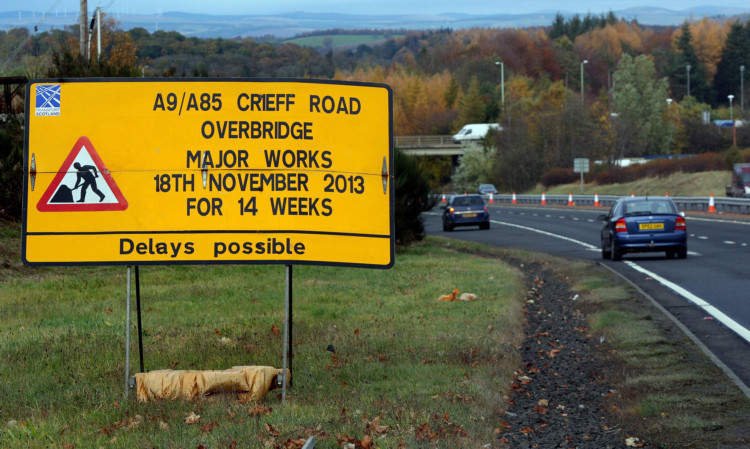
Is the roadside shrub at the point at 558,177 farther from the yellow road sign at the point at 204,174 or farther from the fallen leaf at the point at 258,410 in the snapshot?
the fallen leaf at the point at 258,410

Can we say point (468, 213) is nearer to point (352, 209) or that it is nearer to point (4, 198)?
point (4, 198)

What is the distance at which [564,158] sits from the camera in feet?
316

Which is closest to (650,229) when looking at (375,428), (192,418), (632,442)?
(632,442)

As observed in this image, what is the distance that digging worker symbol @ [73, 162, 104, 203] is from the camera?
28.2 feet

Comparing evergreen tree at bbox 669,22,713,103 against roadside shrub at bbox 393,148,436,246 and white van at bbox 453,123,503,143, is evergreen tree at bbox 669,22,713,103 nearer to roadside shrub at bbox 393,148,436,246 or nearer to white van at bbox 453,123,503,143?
white van at bbox 453,123,503,143

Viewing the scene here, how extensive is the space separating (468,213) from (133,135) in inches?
1382

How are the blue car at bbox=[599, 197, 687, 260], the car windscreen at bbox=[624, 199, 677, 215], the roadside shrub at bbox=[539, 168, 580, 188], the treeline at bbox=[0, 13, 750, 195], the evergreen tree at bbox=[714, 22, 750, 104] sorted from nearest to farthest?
the blue car at bbox=[599, 197, 687, 260] → the car windscreen at bbox=[624, 199, 677, 215] → the treeline at bbox=[0, 13, 750, 195] → the roadside shrub at bbox=[539, 168, 580, 188] → the evergreen tree at bbox=[714, 22, 750, 104]

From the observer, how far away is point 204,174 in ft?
28.4

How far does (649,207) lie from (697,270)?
3310 mm

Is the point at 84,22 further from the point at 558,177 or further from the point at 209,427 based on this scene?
the point at 558,177

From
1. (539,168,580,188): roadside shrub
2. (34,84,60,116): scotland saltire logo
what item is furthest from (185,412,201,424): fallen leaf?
(539,168,580,188): roadside shrub

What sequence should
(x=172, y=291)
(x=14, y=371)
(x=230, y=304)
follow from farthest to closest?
(x=172, y=291)
(x=230, y=304)
(x=14, y=371)

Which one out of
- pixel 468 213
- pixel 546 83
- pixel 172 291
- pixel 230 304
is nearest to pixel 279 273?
pixel 172 291

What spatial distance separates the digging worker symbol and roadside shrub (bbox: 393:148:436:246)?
71.6ft
